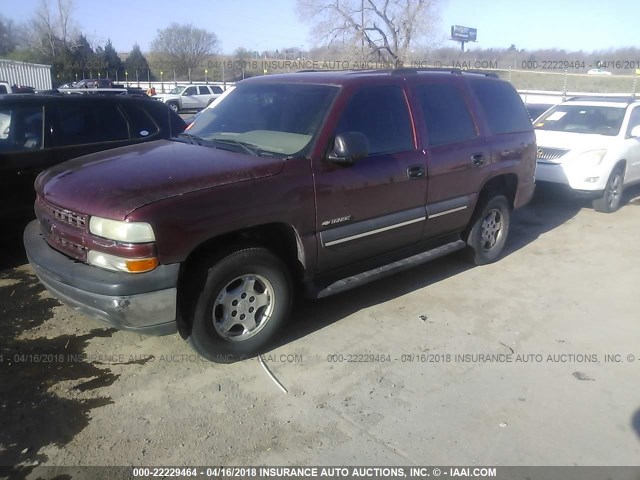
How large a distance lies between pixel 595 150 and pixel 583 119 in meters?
1.26

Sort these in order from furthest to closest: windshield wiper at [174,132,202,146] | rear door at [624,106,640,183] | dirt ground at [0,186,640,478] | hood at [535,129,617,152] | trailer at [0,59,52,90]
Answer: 1. trailer at [0,59,52,90]
2. rear door at [624,106,640,183]
3. hood at [535,129,617,152]
4. windshield wiper at [174,132,202,146]
5. dirt ground at [0,186,640,478]

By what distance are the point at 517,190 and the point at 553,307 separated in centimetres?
161

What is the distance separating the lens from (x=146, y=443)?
2.91 m

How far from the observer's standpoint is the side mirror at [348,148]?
3.75 meters

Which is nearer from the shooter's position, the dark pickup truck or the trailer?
the dark pickup truck

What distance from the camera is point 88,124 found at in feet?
19.1

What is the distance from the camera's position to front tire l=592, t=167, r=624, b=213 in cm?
809

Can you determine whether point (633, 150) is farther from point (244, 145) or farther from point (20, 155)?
point (20, 155)

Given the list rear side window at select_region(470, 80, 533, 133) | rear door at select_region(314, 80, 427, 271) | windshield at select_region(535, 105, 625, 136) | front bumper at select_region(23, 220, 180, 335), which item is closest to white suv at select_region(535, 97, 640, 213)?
windshield at select_region(535, 105, 625, 136)

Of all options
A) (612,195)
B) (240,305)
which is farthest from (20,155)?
(612,195)

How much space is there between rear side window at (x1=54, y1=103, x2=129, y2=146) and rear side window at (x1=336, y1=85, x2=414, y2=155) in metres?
3.09

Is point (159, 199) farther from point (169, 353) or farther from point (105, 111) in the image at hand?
point (105, 111)

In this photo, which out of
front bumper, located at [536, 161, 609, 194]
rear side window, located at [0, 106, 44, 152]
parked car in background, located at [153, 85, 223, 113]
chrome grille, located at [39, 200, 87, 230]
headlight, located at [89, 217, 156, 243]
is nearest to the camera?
headlight, located at [89, 217, 156, 243]

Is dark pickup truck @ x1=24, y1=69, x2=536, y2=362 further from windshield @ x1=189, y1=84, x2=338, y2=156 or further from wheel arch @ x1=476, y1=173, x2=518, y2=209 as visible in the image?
wheel arch @ x1=476, y1=173, x2=518, y2=209
